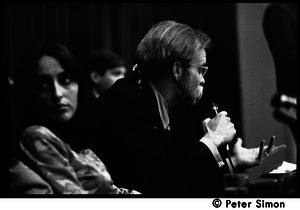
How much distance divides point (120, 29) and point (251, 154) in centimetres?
95

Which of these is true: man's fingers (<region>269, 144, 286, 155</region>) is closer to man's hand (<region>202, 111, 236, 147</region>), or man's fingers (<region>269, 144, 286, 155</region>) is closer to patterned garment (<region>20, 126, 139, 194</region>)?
man's hand (<region>202, 111, 236, 147</region>)

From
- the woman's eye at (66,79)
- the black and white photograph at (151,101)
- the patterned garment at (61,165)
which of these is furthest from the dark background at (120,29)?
the patterned garment at (61,165)

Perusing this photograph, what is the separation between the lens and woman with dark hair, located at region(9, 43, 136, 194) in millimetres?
2170

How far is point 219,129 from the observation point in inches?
97.5

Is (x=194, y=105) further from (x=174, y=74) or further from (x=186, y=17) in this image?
(x=186, y=17)

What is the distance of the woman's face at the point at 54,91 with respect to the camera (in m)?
2.32

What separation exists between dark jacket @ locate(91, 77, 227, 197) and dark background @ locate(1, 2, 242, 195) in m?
0.32

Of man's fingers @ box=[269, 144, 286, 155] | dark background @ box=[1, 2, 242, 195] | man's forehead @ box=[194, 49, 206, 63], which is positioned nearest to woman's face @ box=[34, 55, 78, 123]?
dark background @ box=[1, 2, 242, 195]

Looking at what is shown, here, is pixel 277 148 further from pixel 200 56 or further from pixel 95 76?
pixel 95 76

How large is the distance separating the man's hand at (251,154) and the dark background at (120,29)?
0.12 meters

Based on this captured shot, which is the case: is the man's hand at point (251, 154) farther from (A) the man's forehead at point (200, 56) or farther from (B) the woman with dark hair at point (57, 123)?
(B) the woman with dark hair at point (57, 123)

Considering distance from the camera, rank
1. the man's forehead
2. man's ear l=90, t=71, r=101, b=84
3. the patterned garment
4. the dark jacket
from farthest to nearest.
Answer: man's ear l=90, t=71, r=101, b=84
the man's forehead
the dark jacket
the patterned garment

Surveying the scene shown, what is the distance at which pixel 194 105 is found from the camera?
2.60 m

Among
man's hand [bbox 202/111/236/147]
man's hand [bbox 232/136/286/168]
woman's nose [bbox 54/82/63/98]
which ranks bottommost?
man's hand [bbox 232/136/286/168]
